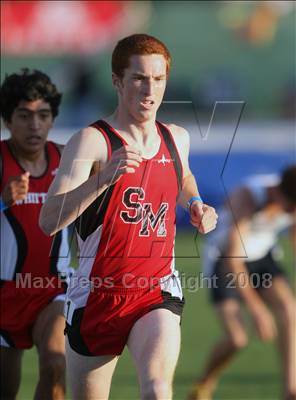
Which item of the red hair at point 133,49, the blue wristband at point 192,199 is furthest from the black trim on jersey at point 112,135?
the blue wristband at point 192,199

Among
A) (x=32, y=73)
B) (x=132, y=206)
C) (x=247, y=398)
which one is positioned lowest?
(x=247, y=398)

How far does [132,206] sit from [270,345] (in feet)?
22.1

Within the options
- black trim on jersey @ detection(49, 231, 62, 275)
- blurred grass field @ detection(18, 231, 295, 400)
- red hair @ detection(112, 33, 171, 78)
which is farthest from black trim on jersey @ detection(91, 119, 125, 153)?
blurred grass field @ detection(18, 231, 295, 400)

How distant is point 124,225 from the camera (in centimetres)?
548

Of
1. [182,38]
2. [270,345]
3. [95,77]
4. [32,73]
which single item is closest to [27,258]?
[32,73]

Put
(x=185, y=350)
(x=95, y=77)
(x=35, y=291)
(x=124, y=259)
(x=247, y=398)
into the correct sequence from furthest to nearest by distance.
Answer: (x=95, y=77) < (x=185, y=350) < (x=247, y=398) < (x=35, y=291) < (x=124, y=259)

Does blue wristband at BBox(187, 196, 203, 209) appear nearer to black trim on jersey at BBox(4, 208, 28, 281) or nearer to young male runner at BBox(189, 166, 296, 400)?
black trim on jersey at BBox(4, 208, 28, 281)

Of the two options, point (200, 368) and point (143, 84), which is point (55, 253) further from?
point (200, 368)

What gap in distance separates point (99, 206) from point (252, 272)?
413 cm

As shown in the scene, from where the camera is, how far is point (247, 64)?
96.1 feet

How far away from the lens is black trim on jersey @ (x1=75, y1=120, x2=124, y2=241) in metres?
5.42

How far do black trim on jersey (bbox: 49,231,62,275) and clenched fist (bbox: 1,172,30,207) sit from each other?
1.48ft

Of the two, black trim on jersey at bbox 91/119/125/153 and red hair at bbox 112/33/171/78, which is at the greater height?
red hair at bbox 112/33/171/78

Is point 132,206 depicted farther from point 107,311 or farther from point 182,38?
point 182,38
